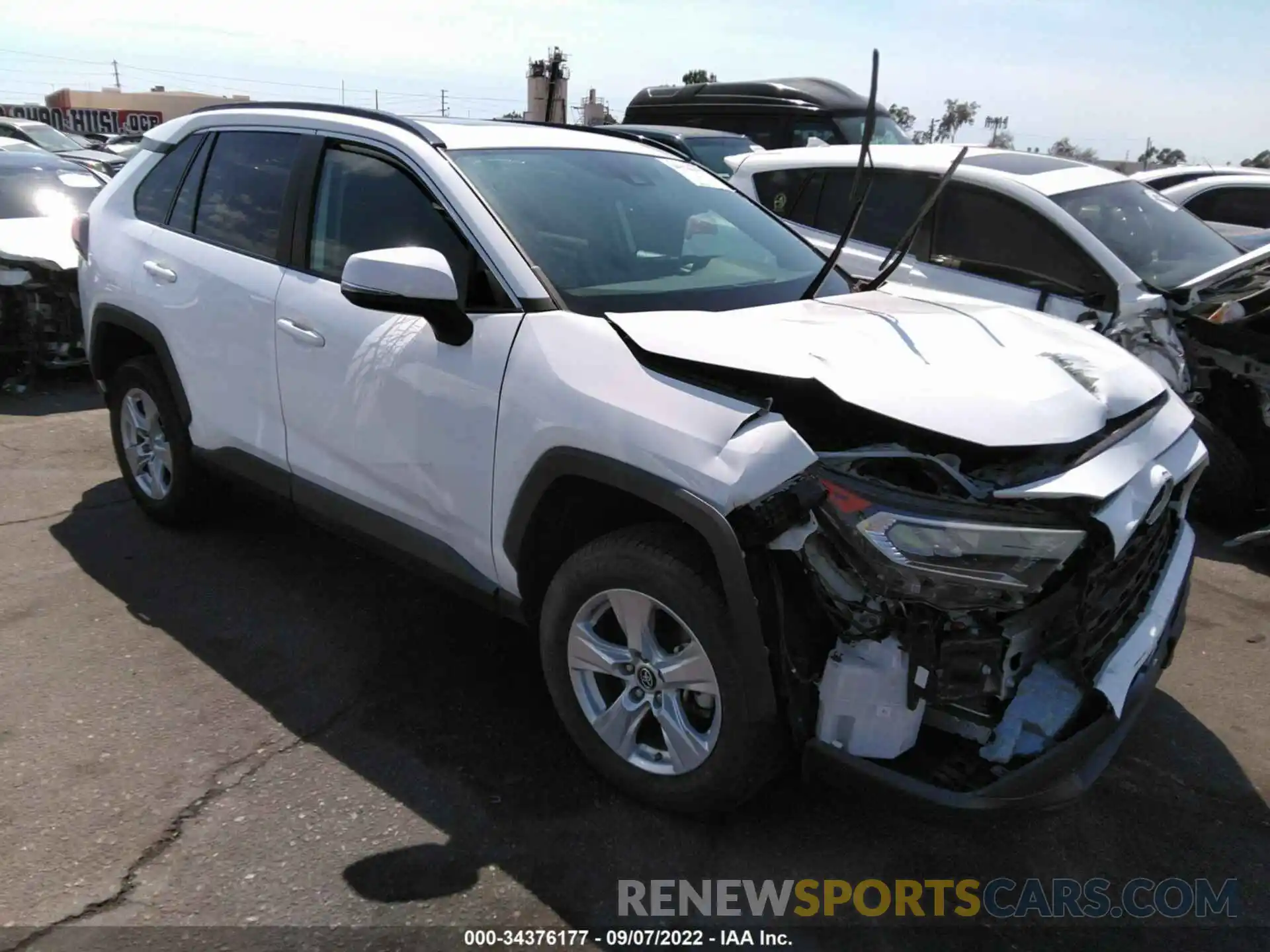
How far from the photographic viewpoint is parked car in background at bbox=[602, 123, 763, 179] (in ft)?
36.0

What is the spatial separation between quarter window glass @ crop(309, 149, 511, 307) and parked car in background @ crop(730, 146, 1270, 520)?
111 inches

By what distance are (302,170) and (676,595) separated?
229 centimetres

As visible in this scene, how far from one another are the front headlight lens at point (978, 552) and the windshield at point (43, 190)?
7437mm

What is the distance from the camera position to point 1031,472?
7.87 feet

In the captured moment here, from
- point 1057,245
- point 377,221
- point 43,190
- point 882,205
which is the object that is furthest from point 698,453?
point 43,190

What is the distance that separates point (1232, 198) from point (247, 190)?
8.73 metres

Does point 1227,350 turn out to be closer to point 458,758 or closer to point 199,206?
point 458,758

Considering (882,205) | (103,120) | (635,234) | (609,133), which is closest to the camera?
(635,234)

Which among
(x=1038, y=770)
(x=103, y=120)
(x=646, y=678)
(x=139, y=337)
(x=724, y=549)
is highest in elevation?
(x=724, y=549)

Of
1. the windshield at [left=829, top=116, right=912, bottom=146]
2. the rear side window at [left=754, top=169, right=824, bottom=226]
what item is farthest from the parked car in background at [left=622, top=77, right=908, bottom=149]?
the rear side window at [left=754, top=169, right=824, bottom=226]

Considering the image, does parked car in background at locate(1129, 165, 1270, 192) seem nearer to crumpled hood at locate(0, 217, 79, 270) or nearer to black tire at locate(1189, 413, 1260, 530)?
black tire at locate(1189, 413, 1260, 530)

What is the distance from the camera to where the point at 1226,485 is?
5.14 meters

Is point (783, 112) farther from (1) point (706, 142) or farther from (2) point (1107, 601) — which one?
(2) point (1107, 601)

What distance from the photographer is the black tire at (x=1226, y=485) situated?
5078 mm
